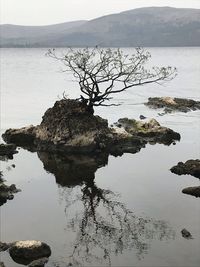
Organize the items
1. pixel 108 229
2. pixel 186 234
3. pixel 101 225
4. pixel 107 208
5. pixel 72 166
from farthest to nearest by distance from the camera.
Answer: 1. pixel 72 166
2. pixel 107 208
3. pixel 101 225
4. pixel 108 229
5. pixel 186 234

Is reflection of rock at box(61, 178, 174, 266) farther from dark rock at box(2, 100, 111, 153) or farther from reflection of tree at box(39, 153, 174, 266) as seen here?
dark rock at box(2, 100, 111, 153)

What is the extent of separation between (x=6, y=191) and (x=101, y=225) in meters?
9.63

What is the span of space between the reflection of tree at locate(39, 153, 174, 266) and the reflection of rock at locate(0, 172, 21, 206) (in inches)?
153

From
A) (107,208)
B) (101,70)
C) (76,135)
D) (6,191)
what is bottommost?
(107,208)

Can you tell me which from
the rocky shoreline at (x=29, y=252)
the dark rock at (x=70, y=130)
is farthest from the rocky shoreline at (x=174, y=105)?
the rocky shoreline at (x=29, y=252)

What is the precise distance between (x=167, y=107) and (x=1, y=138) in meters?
40.1

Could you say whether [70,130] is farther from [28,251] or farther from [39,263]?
[39,263]

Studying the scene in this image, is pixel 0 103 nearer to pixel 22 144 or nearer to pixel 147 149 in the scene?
pixel 22 144

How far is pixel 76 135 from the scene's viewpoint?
52.7m

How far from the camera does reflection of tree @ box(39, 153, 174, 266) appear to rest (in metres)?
30.1

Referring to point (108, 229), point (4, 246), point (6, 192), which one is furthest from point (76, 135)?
point (4, 246)

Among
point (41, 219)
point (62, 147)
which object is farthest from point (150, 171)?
point (41, 219)

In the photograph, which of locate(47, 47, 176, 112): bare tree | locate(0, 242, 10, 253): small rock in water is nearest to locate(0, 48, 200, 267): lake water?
locate(0, 242, 10, 253): small rock in water

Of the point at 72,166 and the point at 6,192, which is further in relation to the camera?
the point at 72,166
